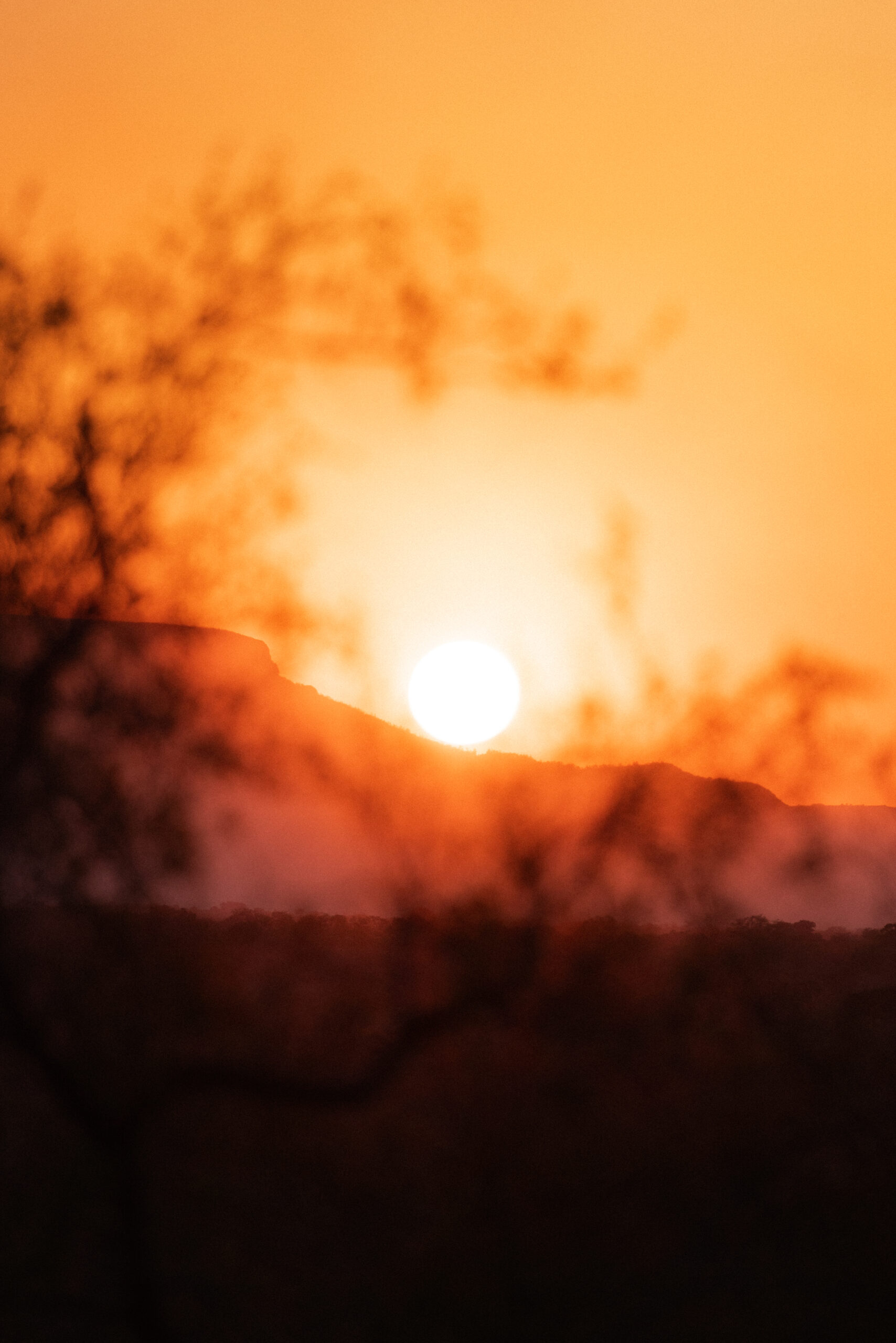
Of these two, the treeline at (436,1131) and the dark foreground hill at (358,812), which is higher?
the dark foreground hill at (358,812)

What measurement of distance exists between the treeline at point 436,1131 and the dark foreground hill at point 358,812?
0.28 ft

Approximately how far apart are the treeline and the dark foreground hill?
0.28 feet

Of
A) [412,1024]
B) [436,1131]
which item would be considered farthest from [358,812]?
[436,1131]

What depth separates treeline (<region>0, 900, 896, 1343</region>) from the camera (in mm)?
2473

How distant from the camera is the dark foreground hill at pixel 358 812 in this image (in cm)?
271

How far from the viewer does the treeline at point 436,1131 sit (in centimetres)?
247

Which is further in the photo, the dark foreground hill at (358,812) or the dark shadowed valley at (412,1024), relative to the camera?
the dark foreground hill at (358,812)

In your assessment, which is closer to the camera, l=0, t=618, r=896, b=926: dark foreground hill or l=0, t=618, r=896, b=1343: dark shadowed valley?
l=0, t=618, r=896, b=1343: dark shadowed valley

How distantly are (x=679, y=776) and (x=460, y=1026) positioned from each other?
0.74 meters

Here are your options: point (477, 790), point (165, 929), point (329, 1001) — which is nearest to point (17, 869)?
point (165, 929)

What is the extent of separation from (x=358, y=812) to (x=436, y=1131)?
71 cm

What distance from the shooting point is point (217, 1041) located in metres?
2.67

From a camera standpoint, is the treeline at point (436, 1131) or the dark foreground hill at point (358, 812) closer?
the treeline at point (436, 1131)

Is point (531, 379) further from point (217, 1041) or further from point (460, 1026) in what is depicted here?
point (217, 1041)
